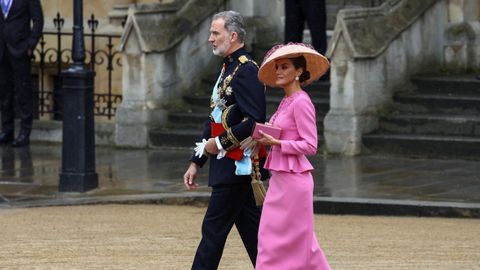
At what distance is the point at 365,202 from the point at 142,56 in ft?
18.5

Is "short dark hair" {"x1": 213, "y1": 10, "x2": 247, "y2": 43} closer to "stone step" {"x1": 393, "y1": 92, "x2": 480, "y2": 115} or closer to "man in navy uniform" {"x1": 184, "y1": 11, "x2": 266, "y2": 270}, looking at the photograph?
"man in navy uniform" {"x1": 184, "y1": 11, "x2": 266, "y2": 270}

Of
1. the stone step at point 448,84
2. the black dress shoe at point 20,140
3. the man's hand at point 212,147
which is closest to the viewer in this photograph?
the man's hand at point 212,147

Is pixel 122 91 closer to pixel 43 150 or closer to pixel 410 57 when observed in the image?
pixel 43 150

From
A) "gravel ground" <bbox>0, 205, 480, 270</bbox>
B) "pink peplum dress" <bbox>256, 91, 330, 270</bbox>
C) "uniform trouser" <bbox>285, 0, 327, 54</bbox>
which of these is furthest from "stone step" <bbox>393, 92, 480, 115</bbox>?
"pink peplum dress" <bbox>256, 91, 330, 270</bbox>

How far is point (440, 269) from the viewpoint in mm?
10117

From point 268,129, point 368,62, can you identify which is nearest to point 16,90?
point 368,62

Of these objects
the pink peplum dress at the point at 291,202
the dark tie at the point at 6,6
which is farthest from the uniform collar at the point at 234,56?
the dark tie at the point at 6,6

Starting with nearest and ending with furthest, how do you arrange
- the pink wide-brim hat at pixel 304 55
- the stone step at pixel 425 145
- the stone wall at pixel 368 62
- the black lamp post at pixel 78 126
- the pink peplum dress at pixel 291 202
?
the pink peplum dress at pixel 291 202 → the pink wide-brim hat at pixel 304 55 → the black lamp post at pixel 78 126 → the stone step at pixel 425 145 → the stone wall at pixel 368 62

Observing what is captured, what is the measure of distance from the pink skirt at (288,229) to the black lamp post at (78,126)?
6.07 meters

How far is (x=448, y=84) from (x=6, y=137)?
5328 millimetres

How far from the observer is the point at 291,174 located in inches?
335

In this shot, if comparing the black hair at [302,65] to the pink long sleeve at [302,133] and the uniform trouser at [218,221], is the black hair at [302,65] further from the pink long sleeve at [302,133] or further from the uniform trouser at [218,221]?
the uniform trouser at [218,221]

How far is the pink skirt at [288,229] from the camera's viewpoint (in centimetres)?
837

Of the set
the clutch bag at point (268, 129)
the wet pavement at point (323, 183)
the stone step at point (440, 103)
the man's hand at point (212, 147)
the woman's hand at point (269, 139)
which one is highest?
the stone step at point (440, 103)
